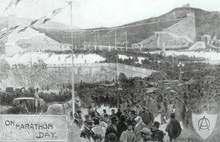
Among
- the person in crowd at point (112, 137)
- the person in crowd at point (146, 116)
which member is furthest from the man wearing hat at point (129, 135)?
the person in crowd at point (146, 116)

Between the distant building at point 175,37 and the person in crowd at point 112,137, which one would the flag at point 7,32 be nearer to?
the distant building at point 175,37

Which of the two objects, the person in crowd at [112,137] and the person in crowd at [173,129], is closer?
the person in crowd at [173,129]

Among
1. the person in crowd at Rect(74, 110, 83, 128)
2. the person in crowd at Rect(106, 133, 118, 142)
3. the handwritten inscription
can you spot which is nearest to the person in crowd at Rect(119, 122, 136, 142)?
the person in crowd at Rect(106, 133, 118, 142)

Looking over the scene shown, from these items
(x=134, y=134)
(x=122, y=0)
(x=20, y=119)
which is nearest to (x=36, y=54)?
(x=20, y=119)

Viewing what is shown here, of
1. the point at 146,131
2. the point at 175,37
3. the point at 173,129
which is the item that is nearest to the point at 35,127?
the point at 146,131

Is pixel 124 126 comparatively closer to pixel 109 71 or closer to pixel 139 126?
pixel 139 126

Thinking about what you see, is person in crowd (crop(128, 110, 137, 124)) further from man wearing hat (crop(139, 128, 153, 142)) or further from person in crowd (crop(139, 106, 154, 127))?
man wearing hat (crop(139, 128, 153, 142))
